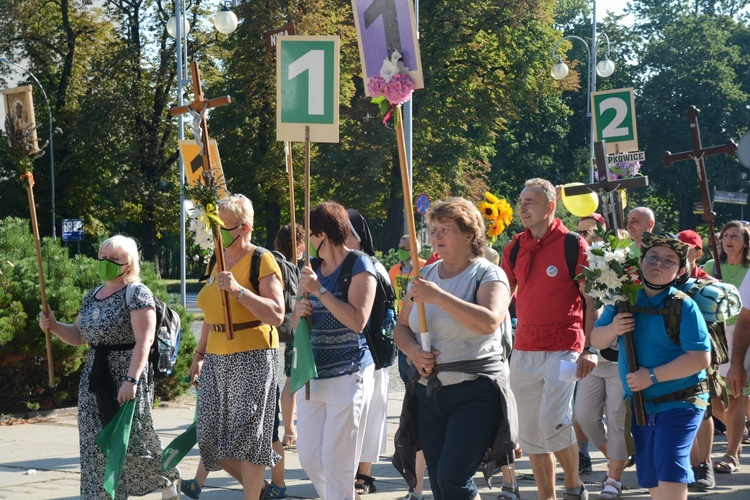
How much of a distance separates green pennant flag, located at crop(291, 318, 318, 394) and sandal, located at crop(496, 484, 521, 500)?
7.03 feet

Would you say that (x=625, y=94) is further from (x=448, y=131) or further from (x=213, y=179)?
(x=448, y=131)

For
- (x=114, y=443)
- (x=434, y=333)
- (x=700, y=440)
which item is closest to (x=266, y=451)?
(x=114, y=443)

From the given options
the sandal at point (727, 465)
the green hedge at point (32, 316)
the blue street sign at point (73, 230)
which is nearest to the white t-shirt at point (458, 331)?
the sandal at point (727, 465)

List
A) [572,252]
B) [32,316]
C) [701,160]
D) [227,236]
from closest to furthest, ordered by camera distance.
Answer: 1. [227,236]
2. [572,252]
3. [701,160]
4. [32,316]

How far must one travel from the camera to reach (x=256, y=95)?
1258 inches

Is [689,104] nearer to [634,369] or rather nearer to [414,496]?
[414,496]

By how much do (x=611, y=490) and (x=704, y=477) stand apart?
3.33 feet

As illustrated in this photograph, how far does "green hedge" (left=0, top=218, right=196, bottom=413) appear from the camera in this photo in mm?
10039

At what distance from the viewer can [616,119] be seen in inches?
382

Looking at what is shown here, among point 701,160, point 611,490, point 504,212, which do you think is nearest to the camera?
point 611,490

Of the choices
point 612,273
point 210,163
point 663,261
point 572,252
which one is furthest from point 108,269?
point 663,261

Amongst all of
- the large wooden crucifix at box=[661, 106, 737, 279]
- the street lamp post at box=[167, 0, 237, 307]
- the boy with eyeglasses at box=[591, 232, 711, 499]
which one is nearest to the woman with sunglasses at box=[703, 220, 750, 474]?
the large wooden crucifix at box=[661, 106, 737, 279]

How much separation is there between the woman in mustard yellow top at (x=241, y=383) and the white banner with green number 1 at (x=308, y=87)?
2.73 ft

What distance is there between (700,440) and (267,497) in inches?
132
